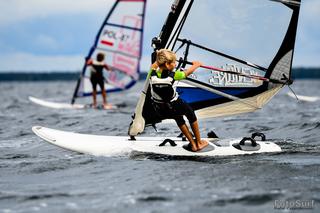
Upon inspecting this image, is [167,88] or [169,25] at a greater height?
[169,25]

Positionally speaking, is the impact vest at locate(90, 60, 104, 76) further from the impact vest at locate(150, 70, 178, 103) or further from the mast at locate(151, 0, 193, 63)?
the impact vest at locate(150, 70, 178, 103)

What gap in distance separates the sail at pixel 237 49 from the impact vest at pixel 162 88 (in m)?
0.91

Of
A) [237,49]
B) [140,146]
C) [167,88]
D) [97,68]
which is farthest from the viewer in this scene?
[97,68]

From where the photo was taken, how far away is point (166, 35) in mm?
8422

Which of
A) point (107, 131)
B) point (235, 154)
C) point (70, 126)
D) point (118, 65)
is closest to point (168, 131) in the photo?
point (107, 131)

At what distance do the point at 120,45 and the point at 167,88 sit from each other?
495 inches

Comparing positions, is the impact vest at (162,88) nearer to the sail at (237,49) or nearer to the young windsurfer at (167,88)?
the young windsurfer at (167,88)

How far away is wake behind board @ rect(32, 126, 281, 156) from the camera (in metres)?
8.34

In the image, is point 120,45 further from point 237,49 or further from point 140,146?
point 140,146

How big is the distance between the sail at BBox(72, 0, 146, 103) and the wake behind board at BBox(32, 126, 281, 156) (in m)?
11.3

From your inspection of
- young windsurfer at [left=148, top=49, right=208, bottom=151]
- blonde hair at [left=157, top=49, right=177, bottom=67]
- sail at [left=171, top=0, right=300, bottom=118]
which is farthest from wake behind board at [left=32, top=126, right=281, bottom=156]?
blonde hair at [left=157, top=49, right=177, bottom=67]

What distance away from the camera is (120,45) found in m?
20.1

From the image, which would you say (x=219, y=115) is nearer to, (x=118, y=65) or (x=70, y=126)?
(x=70, y=126)

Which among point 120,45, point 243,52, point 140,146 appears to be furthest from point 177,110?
point 120,45
